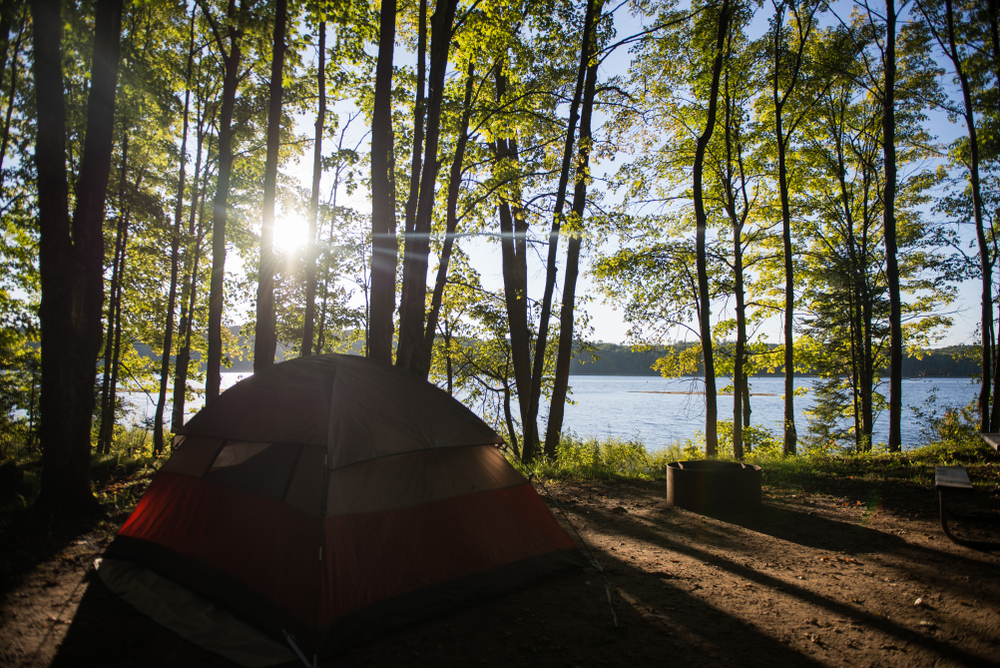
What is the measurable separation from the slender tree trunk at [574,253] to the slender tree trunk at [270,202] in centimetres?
569

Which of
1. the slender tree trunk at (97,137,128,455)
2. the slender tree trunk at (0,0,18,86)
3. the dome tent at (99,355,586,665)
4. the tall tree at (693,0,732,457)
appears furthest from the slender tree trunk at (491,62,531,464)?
the slender tree trunk at (97,137,128,455)

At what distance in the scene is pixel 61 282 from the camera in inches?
227

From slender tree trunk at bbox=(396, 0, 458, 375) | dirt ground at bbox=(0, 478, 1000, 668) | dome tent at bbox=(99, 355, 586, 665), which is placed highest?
slender tree trunk at bbox=(396, 0, 458, 375)

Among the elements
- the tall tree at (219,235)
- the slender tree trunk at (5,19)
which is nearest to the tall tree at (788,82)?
the tall tree at (219,235)

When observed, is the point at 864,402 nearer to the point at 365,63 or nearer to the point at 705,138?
the point at 705,138

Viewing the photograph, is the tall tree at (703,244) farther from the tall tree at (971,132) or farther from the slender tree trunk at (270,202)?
the slender tree trunk at (270,202)

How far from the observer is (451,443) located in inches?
165

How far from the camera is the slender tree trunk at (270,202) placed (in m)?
8.01

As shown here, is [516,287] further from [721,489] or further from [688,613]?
[688,613]

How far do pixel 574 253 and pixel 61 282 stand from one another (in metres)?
8.31

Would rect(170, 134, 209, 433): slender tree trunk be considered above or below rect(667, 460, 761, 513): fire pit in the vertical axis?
above

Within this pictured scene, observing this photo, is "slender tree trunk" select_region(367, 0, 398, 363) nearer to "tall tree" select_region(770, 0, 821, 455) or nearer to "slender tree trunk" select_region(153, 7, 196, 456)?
"slender tree trunk" select_region(153, 7, 196, 456)

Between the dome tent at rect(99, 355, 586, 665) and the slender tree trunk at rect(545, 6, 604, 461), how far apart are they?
20.1 feet

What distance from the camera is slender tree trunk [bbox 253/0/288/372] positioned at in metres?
8.01
